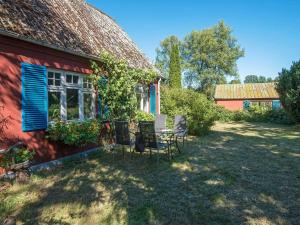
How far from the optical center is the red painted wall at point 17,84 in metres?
5.66

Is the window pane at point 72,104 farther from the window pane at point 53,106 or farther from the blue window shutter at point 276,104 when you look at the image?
the blue window shutter at point 276,104

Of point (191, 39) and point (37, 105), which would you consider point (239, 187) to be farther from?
point (191, 39)

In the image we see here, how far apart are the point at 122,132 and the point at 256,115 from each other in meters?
20.7

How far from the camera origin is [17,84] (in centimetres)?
594

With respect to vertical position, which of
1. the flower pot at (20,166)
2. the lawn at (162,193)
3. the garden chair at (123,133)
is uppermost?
the garden chair at (123,133)

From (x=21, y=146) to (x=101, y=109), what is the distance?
3.71 meters

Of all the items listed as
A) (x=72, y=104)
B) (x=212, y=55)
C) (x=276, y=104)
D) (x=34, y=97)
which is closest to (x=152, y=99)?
(x=72, y=104)

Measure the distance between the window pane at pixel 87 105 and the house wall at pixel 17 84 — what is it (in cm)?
171

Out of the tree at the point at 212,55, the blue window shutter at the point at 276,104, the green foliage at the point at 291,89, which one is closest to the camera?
the green foliage at the point at 291,89

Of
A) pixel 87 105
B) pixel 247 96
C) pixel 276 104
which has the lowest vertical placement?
pixel 87 105

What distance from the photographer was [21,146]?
573cm

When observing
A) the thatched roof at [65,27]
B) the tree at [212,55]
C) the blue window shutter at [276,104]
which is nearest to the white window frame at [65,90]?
the thatched roof at [65,27]

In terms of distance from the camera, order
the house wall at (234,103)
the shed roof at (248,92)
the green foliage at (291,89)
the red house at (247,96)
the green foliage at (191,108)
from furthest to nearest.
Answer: the house wall at (234,103)
the shed roof at (248,92)
the red house at (247,96)
the green foliage at (291,89)
the green foliage at (191,108)

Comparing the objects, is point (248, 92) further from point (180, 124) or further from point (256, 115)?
point (180, 124)
